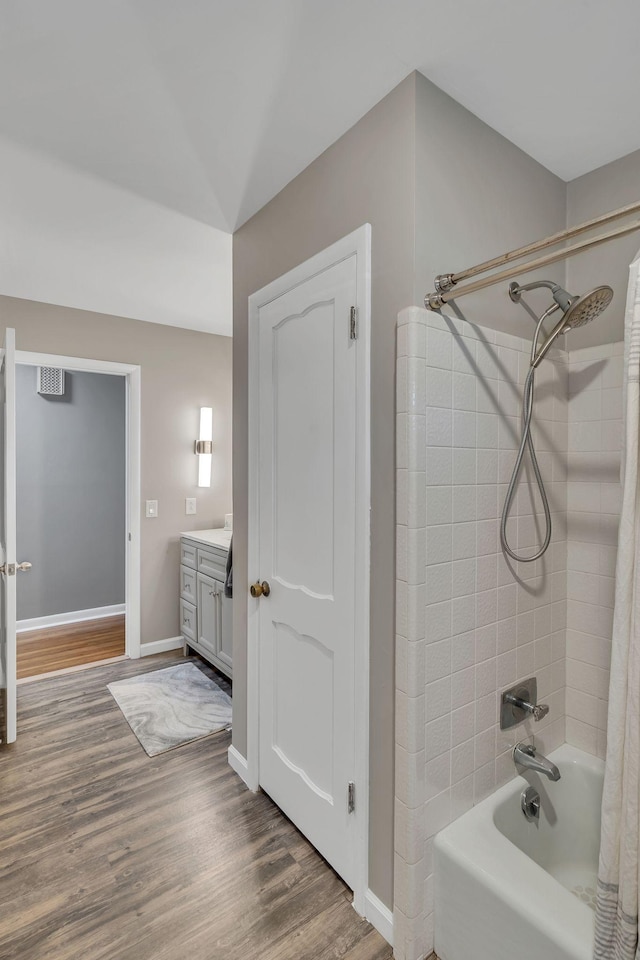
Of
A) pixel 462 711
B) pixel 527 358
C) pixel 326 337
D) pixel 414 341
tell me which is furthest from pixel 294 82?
pixel 462 711

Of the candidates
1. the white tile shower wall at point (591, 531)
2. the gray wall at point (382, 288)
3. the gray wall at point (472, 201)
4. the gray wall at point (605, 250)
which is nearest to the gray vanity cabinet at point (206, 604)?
the gray wall at point (382, 288)

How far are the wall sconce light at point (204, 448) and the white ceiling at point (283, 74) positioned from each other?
2.11m

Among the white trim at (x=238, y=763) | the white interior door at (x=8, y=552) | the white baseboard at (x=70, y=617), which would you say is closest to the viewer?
the white trim at (x=238, y=763)

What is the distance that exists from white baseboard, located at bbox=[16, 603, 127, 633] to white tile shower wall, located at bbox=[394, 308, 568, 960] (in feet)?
11.4

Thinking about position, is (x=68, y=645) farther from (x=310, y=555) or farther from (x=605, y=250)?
(x=605, y=250)

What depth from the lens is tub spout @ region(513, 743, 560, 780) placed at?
4.88 feet

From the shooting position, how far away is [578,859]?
1.61 m

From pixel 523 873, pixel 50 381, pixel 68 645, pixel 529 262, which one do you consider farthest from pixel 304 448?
pixel 50 381

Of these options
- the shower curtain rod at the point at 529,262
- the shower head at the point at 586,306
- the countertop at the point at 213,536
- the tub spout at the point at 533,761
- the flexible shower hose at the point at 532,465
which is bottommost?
the tub spout at the point at 533,761

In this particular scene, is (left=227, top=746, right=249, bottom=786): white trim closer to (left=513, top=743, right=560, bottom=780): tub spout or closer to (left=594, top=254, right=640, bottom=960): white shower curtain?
(left=513, top=743, right=560, bottom=780): tub spout

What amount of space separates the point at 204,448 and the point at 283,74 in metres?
2.69

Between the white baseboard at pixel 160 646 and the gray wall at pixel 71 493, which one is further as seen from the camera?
the gray wall at pixel 71 493

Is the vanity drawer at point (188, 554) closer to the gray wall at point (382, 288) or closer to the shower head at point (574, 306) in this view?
the gray wall at point (382, 288)

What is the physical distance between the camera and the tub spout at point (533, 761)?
149cm
